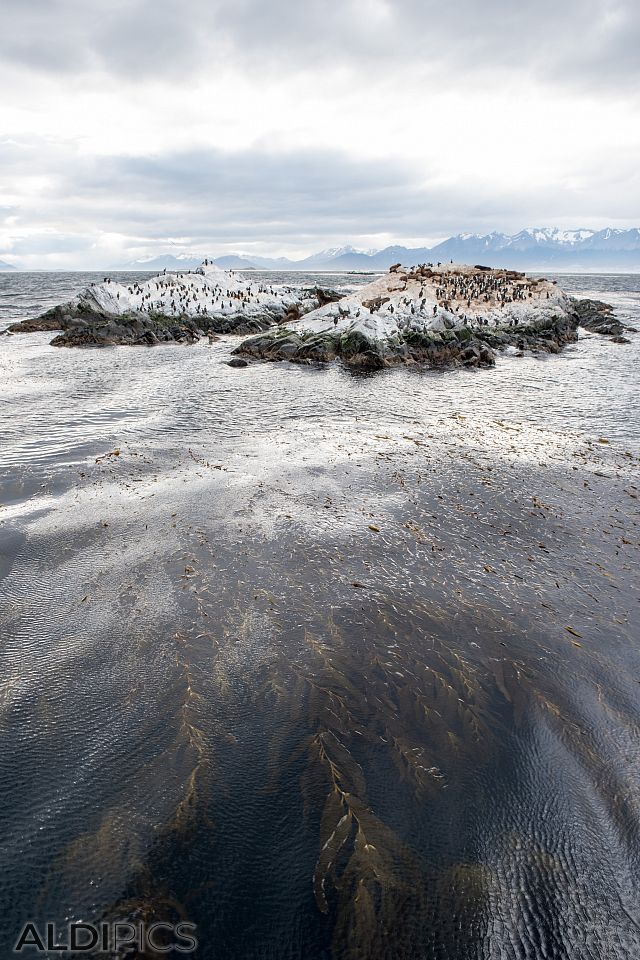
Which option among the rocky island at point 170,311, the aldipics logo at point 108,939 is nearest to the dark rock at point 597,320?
the rocky island at point 170,311

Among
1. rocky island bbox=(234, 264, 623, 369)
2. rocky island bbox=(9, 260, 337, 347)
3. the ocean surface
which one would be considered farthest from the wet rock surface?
the ocean surface

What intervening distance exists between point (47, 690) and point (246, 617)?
3266 mm

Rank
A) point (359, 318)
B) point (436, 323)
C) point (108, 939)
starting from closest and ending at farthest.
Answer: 1. point (108, 939)
2. point (359, 318)
3. point (436, 323)

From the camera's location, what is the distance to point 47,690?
22.7 feet

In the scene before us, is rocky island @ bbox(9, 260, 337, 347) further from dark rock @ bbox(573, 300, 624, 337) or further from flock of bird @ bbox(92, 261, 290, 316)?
dark rock @ bbox(573, 300, 624, 337)

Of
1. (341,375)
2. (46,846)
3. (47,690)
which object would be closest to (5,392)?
(341,375)

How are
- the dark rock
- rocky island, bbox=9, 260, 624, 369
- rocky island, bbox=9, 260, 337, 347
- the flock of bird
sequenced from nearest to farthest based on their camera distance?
rocky island, bbox=9, 260, 624, 369, rocky island, bbox=9, 260, 337, 347, the dark rock, the flock of bird

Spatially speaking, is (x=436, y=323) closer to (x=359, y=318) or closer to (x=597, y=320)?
(x=359, y=318)

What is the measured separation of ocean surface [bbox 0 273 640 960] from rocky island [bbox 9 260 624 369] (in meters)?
21.1

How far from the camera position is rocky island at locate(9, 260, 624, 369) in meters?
35.1

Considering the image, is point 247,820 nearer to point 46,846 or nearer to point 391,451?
point 46,846

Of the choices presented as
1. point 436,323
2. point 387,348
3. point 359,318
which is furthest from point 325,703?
point 436,323

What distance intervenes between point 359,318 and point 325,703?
113 ft

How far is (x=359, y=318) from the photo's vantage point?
36875mm
